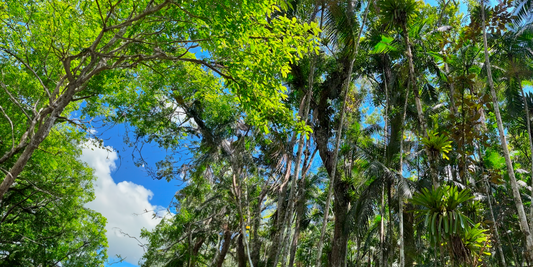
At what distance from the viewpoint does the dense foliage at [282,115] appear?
5.14m

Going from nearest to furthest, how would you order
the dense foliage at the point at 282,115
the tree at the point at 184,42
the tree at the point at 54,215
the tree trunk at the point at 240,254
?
the tree at the point at 184,42, the dense foliage at the point at 282,115, the tree at the point at 54,215, the tree trunk at the point at 240,254

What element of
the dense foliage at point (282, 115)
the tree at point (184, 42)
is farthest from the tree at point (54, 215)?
the tree at point (184, 42)

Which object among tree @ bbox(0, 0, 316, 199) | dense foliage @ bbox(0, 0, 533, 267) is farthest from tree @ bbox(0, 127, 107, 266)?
tree @ bbox(0, 0, 316, 199)

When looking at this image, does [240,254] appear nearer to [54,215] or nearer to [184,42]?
[54,215]

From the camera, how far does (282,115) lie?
526 cm

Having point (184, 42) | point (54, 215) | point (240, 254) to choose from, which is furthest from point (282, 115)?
point (54, 215)

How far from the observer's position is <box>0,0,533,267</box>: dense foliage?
5137 mm

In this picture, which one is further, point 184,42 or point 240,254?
point 240,254

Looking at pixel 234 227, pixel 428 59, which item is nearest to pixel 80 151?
pixel 234 227

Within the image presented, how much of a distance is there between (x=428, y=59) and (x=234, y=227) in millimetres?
10055

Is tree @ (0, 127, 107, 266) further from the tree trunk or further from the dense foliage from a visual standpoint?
the tree trunk

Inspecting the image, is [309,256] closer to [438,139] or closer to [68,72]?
[438,139]

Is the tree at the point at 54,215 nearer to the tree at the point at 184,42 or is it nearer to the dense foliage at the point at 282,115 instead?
the dense foliage at the point at 282,115

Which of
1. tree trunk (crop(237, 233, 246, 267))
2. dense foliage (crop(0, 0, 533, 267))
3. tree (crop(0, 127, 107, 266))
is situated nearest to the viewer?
dense foliage (crop(0, 0, 533, 267))
